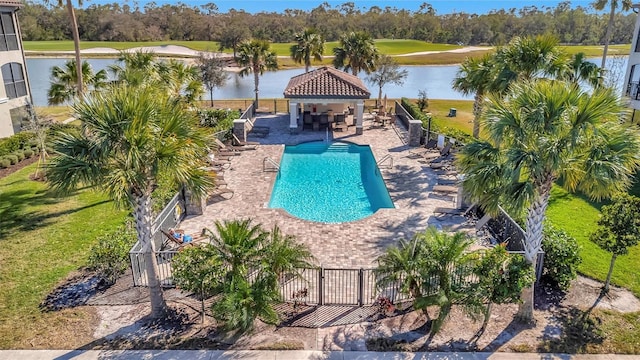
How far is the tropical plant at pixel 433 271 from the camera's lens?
9.68 m

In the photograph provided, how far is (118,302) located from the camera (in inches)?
448

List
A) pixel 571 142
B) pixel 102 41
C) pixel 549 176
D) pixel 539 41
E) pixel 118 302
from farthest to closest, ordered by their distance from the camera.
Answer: pixel 102 41 → pixel 539 41 → pixel 118 302 → pixel 549 176 → pixel 571 142

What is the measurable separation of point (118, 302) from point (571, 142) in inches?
442

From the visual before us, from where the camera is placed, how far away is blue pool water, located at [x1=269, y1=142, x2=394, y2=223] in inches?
709

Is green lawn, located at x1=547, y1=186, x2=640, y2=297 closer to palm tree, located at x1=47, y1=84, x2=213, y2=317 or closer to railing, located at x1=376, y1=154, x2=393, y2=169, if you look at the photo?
railing, located at x1=376, y1=154, x2=393, y2=169

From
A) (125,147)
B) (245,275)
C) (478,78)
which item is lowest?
(245,275)

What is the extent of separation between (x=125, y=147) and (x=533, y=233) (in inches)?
361

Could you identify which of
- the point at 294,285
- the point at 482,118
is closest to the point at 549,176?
the point at 482,118

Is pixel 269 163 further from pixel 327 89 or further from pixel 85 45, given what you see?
pixel 85 45

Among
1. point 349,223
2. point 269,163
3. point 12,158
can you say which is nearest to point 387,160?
point 269,163

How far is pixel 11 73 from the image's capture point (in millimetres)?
26391

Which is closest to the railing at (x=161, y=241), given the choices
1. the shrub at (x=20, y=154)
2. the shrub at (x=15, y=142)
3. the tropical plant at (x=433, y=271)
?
the tropical plant at (x=433, y=271)

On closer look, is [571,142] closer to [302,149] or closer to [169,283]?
[169,283]

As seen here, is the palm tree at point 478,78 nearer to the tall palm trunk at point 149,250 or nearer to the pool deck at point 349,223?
the pool deck at point 349,223
